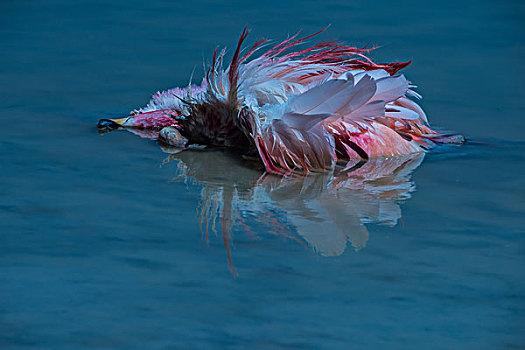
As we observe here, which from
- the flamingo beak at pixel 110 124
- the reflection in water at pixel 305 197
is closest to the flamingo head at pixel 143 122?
the flamingo beak at pixel 110 124

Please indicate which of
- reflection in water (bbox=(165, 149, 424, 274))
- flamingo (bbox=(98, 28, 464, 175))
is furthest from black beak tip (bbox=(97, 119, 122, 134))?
reflection in water (bbox=(165, 149, 424, 274))

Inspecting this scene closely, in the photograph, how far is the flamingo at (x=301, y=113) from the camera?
3012mm

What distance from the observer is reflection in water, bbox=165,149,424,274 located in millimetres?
2486

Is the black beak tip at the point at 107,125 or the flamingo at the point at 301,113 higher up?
the flamingo at the point at 301,113

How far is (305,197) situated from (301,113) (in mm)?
359

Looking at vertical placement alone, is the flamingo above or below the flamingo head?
above

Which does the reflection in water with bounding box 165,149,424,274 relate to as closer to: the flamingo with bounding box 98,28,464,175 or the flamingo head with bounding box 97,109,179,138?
the flamingo with bounding box 98,28,464,175

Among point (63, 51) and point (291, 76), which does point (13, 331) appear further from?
point (63, 51)

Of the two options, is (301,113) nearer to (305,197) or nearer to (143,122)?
(305,197)

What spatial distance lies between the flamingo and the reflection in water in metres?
0.07

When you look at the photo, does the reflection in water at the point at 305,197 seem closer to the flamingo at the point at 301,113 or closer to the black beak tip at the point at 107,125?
the flamingo at the point at 301,113

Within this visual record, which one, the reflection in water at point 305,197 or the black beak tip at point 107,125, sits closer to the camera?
the reflection in water at point 305,197

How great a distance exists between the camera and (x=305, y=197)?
9.24 feet

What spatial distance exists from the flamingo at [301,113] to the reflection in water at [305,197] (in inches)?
2.9
